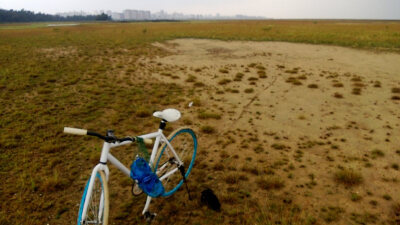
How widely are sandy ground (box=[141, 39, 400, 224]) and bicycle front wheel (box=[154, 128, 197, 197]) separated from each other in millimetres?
604

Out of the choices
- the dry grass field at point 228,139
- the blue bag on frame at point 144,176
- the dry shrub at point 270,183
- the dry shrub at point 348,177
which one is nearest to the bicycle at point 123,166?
the blue bag on frame at point 144,176

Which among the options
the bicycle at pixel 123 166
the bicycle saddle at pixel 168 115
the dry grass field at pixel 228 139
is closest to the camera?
the bicycle at pixel 123 166

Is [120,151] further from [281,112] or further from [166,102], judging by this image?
[281,112]

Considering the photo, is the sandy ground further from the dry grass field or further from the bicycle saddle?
the bicycle saddle

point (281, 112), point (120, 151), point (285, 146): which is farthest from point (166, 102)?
point (285, 146)

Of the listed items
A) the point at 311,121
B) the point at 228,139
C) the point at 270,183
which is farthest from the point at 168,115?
the point at 311,121

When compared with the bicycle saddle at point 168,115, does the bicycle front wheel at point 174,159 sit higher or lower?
lower

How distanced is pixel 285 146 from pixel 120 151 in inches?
170

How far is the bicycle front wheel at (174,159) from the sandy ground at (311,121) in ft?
1.98

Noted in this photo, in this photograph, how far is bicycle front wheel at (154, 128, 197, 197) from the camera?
4086 mm

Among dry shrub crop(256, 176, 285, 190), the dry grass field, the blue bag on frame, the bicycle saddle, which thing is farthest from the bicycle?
dry shrub crop(256, 176, 285, 190)

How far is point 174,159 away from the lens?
4301mm

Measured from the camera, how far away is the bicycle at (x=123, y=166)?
249 cm

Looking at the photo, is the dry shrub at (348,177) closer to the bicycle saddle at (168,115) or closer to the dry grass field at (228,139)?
the dry grass field at (228,139)
